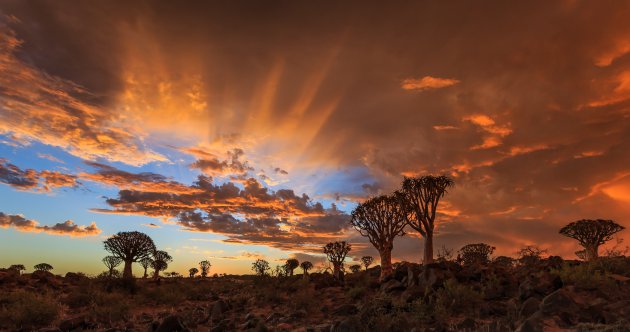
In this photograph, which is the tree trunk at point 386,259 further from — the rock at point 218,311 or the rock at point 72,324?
the rock at point 72,324

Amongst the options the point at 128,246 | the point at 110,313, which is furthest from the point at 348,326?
the point at 128,246

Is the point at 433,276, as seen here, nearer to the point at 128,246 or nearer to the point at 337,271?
the point at 337,271

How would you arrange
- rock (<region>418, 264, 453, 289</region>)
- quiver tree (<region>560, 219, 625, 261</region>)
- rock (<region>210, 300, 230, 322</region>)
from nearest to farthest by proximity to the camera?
rock (<region>418, 264, 453, 289</region>)
rock (<region>210, 300, 230, 322</region>)
quiver tree (<region>560, 219, 625, 261</region>)

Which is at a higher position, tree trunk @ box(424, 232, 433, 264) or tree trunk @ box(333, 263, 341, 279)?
tree trunk @ box(424, 232, 433, 264)

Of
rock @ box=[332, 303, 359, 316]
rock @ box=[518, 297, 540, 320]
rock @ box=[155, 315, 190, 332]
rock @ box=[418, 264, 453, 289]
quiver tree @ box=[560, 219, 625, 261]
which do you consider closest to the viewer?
rock @ box=[518, 297, 540, 320]

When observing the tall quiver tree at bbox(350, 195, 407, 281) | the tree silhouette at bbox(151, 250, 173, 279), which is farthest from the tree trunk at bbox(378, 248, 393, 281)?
the tree silhouette at bbox(151, 250, 173, 279)

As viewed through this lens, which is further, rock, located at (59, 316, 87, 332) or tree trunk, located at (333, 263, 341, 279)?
tree trunk, located at (333, 263, 341, 279)

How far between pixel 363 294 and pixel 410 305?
497 centimetres

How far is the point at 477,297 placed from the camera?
1301 centimetres

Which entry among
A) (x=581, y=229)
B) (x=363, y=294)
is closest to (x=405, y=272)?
(x=363, y=294)

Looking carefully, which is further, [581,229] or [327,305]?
[581,229]

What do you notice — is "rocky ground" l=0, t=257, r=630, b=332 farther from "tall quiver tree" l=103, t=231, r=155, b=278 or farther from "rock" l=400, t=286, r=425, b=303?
"tall quiver tree" l=103, t=231, r=155, b=278

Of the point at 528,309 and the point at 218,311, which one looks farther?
the point at 218,311

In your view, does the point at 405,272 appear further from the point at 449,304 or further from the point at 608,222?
the point at 608,222
